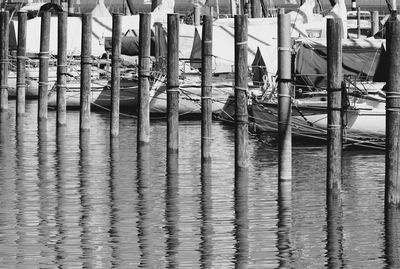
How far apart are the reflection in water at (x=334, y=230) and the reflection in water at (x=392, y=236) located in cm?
69

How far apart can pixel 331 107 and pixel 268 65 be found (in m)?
16.9

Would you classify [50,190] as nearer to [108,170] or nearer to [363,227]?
[108,170]

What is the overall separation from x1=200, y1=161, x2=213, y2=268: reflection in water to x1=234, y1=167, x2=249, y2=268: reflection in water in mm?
409

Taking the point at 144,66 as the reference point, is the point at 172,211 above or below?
below

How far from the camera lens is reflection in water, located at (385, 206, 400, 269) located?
1988 cm

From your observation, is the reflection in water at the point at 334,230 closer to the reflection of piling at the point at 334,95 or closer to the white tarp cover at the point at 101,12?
the reflection of piling at the point at 334,95

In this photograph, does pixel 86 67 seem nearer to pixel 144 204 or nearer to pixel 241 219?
pixel 144 204

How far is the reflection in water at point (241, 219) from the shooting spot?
20.0 metres

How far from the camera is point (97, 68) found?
161ft

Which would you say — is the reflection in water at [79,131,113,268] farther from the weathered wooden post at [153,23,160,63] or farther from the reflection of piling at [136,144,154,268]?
the weathered wooden post at [153,23,160,63]

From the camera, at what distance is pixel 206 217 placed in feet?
76.4

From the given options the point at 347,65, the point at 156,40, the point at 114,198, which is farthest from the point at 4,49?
the point at 114,198

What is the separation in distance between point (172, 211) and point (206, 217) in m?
0.87

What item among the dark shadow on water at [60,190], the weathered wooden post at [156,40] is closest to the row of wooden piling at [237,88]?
the dark shadow on water at [60,190]
